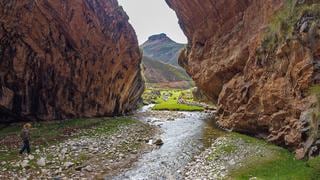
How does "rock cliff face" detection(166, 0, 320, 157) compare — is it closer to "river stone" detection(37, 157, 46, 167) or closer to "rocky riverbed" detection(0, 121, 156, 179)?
"rocky riverbed" detection(0, 121, 156, 179)

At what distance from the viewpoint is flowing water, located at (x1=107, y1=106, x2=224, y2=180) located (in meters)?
26.8

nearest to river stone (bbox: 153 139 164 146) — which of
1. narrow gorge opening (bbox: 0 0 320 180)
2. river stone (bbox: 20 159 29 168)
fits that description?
narrow gorge opening (bbox: 0 0 320 180)

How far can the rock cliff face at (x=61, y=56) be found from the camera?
140 feet

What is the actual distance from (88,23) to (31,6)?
10.2m

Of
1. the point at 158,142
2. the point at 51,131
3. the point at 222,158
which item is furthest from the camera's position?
the point at 51,131

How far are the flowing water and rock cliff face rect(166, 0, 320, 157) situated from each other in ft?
12.6

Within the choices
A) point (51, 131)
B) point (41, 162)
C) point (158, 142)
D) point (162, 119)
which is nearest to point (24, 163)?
point (41, 162)

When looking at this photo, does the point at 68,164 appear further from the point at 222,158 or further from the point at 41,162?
the point at 222,158

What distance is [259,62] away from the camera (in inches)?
1592

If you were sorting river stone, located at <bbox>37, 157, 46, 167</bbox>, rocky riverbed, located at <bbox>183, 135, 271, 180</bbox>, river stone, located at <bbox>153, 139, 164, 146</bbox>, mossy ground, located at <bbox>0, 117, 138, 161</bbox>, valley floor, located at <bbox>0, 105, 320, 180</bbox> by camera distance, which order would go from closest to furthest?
valley floor, located at <bbox>0, 105, 320, 180</bbox> < rocky riverbed, located at <bbox>183, 135, 271, 180</bbox> < river stone, located at <bbox>37, 157, 46, 167</bbox> < mossy ground, located at <bbox>0, 117, 138, 161</bbox> < river stone, located at <bbox>153, 139, 164, 146</bbox>

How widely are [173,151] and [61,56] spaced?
2249 cm

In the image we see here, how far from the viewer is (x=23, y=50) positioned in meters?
43.7

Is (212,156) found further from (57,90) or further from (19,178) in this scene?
(57,90)

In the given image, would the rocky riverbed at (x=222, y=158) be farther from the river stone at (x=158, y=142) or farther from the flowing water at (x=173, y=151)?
the river stone at (x=158, y=142)
